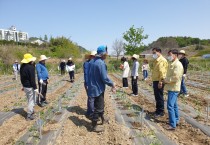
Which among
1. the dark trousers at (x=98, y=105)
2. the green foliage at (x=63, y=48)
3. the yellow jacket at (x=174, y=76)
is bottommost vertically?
the dark trousers at (x=98, y=105)

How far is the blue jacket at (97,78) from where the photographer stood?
4.78m

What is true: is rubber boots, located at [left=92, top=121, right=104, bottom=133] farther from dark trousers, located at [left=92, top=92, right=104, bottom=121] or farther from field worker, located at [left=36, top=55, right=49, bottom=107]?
field worker, located at [left=36, top=55, right=49, bottom=107]

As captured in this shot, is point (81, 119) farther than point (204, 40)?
No

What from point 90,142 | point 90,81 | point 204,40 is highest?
point 204,40

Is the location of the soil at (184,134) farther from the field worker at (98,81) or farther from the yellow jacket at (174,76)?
the field worker at (98,81)

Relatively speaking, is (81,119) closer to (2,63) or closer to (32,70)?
(32,70)

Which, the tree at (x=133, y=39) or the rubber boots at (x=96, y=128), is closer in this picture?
the rubber boots at (x=96, y=128)

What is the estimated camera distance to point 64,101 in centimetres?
845

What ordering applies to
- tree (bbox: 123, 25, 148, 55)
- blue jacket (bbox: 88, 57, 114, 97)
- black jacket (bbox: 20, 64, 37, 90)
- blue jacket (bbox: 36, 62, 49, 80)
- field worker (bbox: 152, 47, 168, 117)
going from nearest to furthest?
blue jacket (bbox: 88, 57, 114, 97)
black jacket (bbox: 20, 64, 37, 90)
field worker (bbox: 152, 47, 168, 117)
blue jacket (bbox: 36, 62, 49, 80)
tree (bbox: 123, 25, 148, 55)

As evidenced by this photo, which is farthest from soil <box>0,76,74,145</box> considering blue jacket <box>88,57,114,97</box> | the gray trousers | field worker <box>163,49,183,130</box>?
field worker <box>163,49,183,130</box>

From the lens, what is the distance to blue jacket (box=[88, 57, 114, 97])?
15.7 feet

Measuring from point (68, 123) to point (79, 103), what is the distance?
240cm

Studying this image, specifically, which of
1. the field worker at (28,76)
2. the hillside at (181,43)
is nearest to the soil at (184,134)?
the field worker at (28,76)

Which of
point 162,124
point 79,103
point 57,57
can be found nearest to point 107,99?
point 79,103
